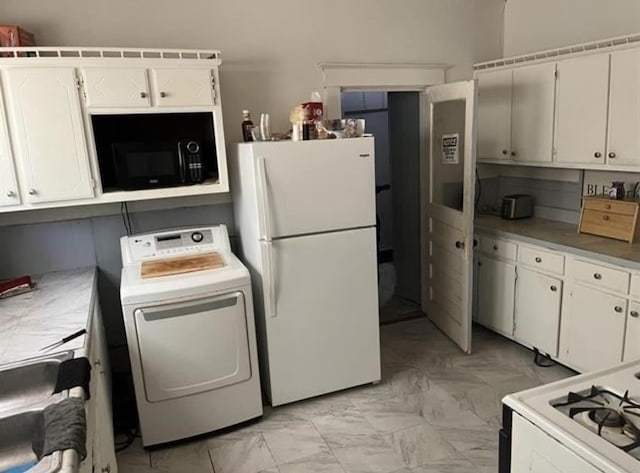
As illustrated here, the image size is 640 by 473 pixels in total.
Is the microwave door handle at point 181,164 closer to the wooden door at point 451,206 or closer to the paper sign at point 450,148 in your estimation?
the wooden door at point 451,206

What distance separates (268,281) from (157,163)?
3.05 ft

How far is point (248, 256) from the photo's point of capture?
10.2 ft

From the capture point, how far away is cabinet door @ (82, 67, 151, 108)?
254 cm

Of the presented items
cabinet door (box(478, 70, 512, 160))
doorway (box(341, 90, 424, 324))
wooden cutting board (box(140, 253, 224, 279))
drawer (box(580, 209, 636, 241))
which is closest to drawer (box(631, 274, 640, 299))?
drawer (box(580, 209, 636, 241))

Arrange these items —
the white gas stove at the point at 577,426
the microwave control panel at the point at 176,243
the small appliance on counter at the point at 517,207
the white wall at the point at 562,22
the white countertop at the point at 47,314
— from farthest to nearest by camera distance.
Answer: the small appliance on counter at the point at 517,207
the white wall at the point at 562,22
the microwave control panel at the point at 176,243
the white countertop at the point at 47,314
the white gas stove at the point at 577,426

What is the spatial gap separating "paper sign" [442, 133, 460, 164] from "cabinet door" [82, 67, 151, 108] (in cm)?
214

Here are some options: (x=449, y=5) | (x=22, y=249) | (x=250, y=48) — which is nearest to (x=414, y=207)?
(x=449, y=5)

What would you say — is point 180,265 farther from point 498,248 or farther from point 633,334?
point 633,334

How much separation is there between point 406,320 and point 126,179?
2.61 metres

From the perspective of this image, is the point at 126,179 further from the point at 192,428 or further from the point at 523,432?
the point at 523,432

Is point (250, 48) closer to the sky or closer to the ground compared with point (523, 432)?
closer to the sky

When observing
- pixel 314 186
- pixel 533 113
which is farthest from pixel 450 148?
pixel 314 186

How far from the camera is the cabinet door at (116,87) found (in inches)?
100

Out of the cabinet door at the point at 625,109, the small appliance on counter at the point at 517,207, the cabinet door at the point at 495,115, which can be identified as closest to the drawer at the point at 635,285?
the cabinet door at the point at 625,109
